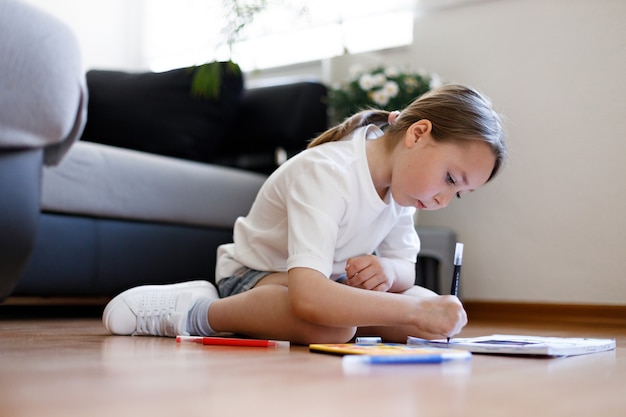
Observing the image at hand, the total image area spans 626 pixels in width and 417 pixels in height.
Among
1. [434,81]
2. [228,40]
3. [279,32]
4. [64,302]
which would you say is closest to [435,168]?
[228,40]

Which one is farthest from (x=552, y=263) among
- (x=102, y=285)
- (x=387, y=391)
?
(x=387, y=391)

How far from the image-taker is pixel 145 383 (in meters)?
0.81

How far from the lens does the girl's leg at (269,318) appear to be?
1.32 meters

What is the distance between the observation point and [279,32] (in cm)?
331

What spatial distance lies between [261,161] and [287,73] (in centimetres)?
55

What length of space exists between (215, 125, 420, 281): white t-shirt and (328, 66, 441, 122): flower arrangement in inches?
41.1

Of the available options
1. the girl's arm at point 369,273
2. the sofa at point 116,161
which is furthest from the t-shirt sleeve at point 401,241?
the sofa at point 116,161

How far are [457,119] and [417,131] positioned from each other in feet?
0.25

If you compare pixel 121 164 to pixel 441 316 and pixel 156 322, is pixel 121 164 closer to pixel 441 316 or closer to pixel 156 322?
pixel 156 322

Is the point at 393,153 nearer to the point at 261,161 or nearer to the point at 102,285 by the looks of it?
the point at 102,285

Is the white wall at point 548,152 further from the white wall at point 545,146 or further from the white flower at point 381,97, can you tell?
the white flower at point 381,97

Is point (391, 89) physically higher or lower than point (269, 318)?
higher

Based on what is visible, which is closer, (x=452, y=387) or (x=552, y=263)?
(x=452, y=387)

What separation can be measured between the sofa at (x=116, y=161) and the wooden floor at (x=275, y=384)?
0.47 meters
